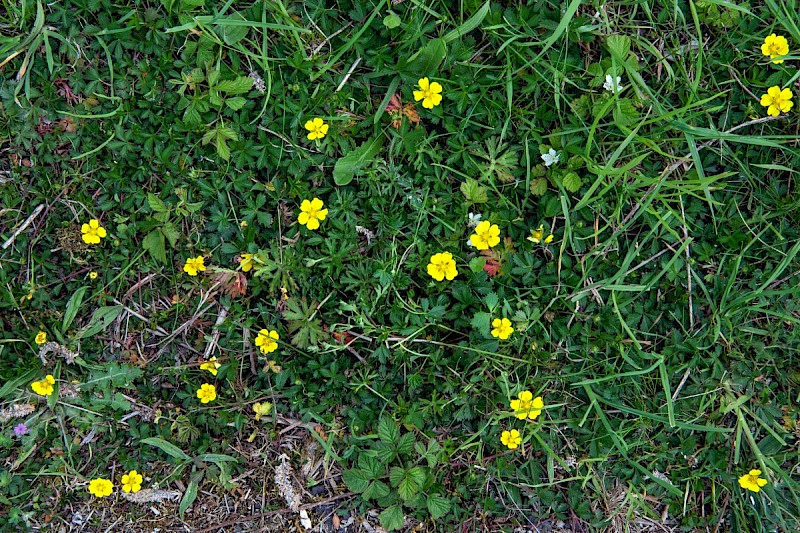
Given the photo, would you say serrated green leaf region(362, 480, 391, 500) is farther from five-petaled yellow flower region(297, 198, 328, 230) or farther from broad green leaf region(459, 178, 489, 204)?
broad green leaf region(459, 178, 489, 204)

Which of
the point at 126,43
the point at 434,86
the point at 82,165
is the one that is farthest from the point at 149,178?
the point at 434,86

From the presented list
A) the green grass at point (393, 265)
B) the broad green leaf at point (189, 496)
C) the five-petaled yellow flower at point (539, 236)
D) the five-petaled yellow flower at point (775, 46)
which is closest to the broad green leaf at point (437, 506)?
the green grass at point (393, 265)

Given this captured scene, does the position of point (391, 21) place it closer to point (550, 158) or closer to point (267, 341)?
point (550, 158)

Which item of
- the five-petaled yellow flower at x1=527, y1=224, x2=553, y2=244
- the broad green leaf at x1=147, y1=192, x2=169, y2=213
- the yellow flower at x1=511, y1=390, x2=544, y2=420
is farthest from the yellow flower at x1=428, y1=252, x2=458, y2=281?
the broad green leaf at x1=147, y1=192, x2=169, y2=213

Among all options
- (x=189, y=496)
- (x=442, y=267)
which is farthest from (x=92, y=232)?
(x=442, y=267)

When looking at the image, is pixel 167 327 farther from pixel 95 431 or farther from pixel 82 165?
pixel 82 165

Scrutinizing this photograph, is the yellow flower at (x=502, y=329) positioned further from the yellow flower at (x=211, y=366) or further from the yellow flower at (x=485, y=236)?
the yellow flower at (x=211, y=366)
